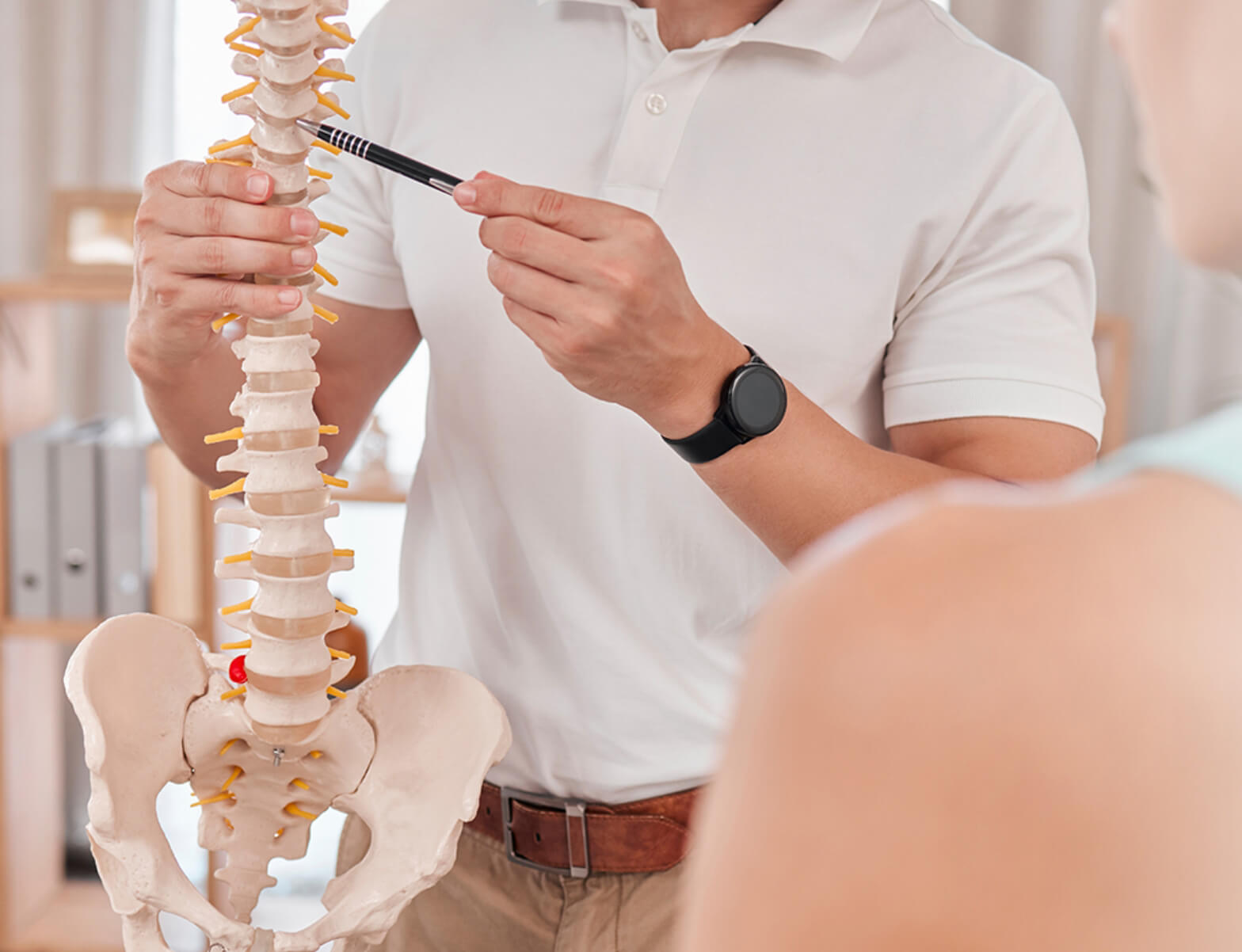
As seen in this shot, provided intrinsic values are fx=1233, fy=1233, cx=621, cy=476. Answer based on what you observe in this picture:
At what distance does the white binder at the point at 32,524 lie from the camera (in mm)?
2254

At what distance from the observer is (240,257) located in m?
0.84

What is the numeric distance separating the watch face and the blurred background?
148 cm

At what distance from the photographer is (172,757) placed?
2.83ft

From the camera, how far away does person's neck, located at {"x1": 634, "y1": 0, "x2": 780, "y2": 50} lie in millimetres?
1099

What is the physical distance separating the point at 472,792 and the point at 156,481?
1.64 metres

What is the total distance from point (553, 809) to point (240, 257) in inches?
20.0

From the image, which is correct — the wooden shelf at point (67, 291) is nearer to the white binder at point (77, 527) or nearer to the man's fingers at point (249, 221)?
the white binder at point (77, 527)


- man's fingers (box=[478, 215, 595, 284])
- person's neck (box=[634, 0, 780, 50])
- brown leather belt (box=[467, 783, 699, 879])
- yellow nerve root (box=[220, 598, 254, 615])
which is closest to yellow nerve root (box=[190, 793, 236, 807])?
yellow nerve root (box=[220, 598, 254, 615])

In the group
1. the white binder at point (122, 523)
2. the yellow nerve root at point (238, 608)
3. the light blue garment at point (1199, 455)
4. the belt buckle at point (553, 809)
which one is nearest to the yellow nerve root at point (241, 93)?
the yellow nerve root at point (238, 608)

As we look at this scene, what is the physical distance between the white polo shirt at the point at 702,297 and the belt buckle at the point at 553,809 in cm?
2

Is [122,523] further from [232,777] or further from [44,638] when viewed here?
[232,777]

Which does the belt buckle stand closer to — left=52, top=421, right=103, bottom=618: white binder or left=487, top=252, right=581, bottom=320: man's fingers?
left=487, top=252, right=581, bottom=320: man's fingers

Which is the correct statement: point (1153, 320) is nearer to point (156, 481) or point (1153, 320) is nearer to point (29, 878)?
point (156, 481)

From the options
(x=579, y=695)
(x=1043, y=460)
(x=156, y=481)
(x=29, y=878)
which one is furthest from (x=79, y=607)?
(x=1043, y=460)
